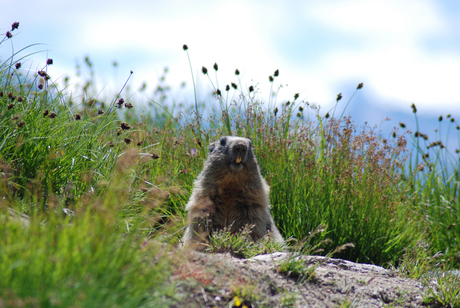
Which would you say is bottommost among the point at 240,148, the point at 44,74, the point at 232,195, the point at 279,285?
the point at 279,285

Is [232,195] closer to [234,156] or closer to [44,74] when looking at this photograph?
[234,156]

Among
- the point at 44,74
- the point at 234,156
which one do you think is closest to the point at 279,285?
the point at 234,156

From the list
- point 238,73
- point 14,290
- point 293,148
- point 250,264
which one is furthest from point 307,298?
point 238,73

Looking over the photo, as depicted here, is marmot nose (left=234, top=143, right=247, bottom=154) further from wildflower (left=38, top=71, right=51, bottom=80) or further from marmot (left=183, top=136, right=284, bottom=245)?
wildflower (left=38, top=71, right=51, bottom=80)

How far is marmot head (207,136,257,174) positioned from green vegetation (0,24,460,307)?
2.12ft

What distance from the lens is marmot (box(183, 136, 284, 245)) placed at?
4746mm

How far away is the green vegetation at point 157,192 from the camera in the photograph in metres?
2.21

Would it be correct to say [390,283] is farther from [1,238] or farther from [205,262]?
[1,238]

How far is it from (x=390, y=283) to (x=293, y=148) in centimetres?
303

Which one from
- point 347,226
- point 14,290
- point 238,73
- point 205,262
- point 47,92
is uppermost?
point 238,73

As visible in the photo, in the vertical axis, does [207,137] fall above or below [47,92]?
below

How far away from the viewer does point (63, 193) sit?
4.41 metres

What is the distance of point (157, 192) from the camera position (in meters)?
4.60

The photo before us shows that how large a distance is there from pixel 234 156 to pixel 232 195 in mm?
533
